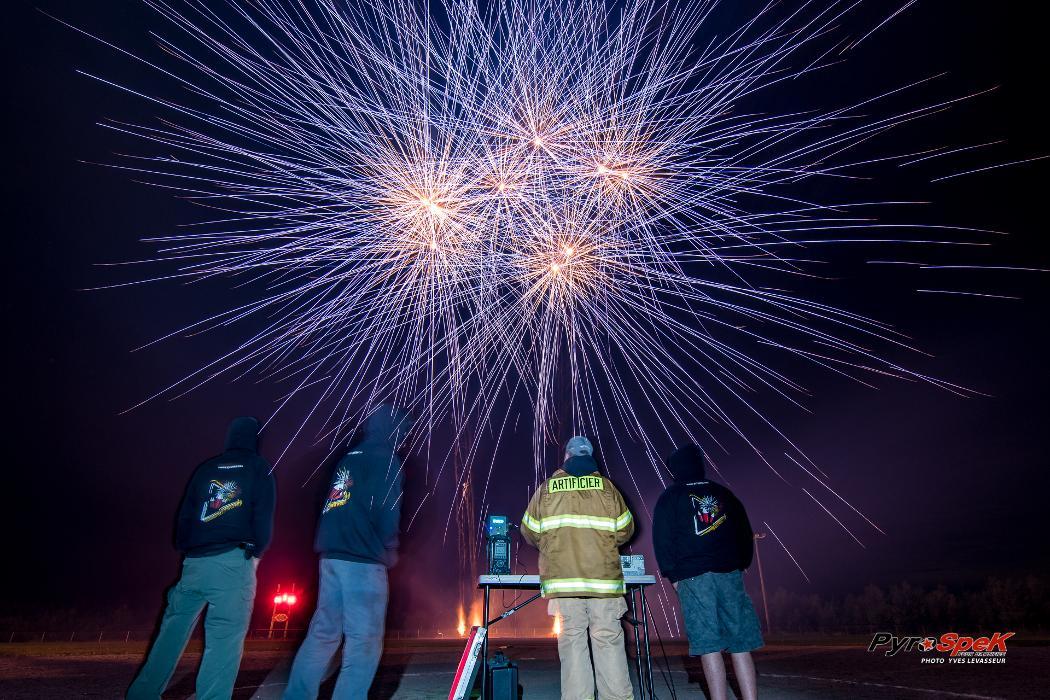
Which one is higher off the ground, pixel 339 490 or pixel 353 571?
pixel 339 490

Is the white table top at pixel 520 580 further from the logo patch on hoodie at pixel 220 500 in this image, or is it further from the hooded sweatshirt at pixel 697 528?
the logo patch on hoodie at pixel 220 500

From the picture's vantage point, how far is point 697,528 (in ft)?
15.5

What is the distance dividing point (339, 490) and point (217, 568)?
957 millimetres

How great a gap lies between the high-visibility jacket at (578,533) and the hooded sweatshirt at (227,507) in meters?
2.09

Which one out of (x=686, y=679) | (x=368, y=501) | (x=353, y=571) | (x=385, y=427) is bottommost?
(x=686, y=679)

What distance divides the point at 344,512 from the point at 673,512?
2770 mm

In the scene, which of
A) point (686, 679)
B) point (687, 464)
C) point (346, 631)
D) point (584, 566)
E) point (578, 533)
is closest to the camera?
point (346, 631)

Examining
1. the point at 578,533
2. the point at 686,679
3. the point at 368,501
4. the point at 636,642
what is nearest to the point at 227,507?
the point at 368,501

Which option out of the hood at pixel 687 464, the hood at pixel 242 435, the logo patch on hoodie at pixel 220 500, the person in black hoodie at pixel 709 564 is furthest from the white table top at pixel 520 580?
the hood at pixel 242 435

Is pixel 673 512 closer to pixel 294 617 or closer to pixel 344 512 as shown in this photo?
pixel 344 512

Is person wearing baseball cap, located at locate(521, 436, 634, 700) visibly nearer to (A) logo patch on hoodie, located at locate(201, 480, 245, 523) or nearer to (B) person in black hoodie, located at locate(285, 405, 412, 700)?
(B) person in black hoodie, located at locate(285, 405, 412, 700)

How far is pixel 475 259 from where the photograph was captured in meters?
7.88

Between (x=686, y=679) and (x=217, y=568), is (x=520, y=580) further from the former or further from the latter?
(x=686, y=679)

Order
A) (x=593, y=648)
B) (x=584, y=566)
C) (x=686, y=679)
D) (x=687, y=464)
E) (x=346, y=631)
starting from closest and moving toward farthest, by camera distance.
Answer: (x=346, y=631)
(x=593, y=648)
(x=584, y=566)
(x=687, y=464)
(x=686, y=679)
